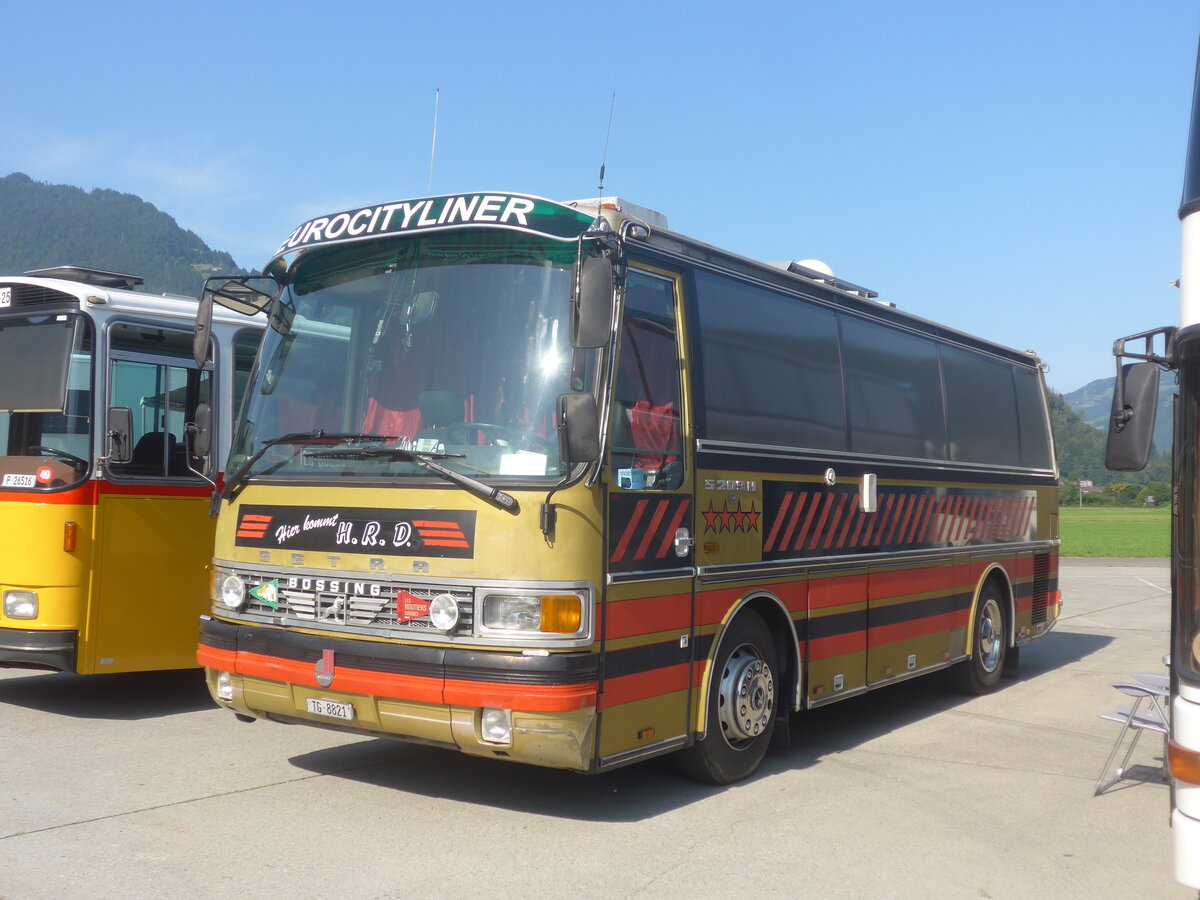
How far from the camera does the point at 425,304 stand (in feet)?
20.9

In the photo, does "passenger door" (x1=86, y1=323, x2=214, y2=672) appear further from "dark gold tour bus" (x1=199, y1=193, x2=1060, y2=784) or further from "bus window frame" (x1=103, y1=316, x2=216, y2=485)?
"dark gold tour bus" (x1=199, y1=193, x2=1060, y2=784)

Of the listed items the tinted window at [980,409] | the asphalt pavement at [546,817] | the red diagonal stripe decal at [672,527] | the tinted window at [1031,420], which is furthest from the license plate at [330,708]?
the tinted window at [1031,420]

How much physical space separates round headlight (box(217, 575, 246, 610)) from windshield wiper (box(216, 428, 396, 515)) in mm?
462

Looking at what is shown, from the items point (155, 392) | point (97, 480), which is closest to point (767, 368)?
point (155, 392)

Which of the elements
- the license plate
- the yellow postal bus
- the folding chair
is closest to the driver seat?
the license plate

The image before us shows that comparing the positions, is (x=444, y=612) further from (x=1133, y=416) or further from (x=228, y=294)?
(x=1133, y=416)

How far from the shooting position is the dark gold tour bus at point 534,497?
5699 mm

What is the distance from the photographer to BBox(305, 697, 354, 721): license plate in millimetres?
6090

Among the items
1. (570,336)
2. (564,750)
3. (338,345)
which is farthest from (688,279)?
(564,750)

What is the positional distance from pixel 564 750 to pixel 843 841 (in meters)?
1.51

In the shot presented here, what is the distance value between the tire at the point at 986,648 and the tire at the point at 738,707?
3861 millimetres

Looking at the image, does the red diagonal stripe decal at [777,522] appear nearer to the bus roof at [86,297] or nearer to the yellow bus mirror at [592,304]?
the yellow bus mirror at [592,304]

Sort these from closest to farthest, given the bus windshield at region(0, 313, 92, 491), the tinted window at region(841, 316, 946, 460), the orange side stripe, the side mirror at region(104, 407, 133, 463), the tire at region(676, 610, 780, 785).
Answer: the orange side stripe < the tire at region(676, 610, 780, 785) < the side mirror at region(104, 407, 133, 463) < the bus windshield at region(0, 313, 92, 491) < the tinted window at region(841, 316, 946, 460)

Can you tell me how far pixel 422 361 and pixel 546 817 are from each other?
249cm
